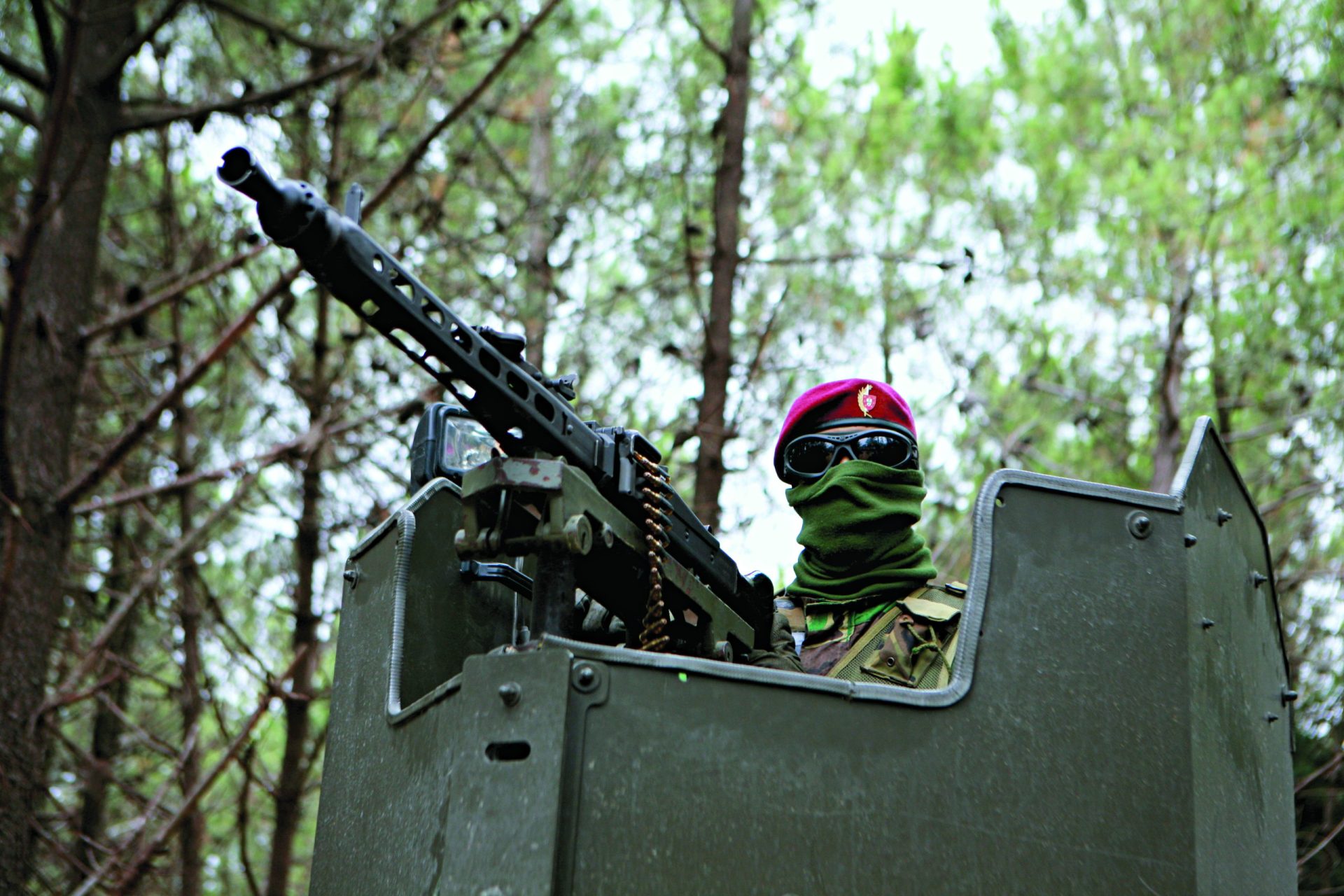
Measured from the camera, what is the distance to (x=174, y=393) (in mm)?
5090

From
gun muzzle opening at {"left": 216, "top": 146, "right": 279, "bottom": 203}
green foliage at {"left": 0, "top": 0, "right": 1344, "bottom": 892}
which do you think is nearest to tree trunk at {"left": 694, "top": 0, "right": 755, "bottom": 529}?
green foliage at {"left": 0, "top": 0, "right": 1344, "bottom": 892}

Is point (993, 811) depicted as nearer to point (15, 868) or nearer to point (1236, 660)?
point (1236, 660)

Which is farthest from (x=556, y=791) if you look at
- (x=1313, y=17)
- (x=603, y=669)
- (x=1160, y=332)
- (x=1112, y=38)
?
(x=1112, y=38)

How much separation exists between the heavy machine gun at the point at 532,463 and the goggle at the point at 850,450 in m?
0.98

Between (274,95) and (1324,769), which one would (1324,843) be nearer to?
(1324,769)

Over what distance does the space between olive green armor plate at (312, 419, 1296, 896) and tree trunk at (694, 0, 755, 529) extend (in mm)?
3748

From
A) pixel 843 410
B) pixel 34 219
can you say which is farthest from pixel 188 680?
pixel 843 410

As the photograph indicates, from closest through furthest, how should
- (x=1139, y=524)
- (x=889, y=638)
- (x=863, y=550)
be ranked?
1. (x=1139, y=524)
2. (x=889, y=638)
3. (x=863, y=550)

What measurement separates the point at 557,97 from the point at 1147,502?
8.76 m

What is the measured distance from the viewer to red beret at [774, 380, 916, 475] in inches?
156

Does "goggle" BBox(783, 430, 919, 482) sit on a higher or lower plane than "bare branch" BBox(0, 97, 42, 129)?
lower

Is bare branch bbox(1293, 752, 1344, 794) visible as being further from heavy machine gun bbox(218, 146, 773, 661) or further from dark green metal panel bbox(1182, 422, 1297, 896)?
heavy machine gun bbox(218, 146, 773, 661)

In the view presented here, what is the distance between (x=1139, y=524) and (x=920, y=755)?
603 millimetres

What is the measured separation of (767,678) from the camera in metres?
2.28
